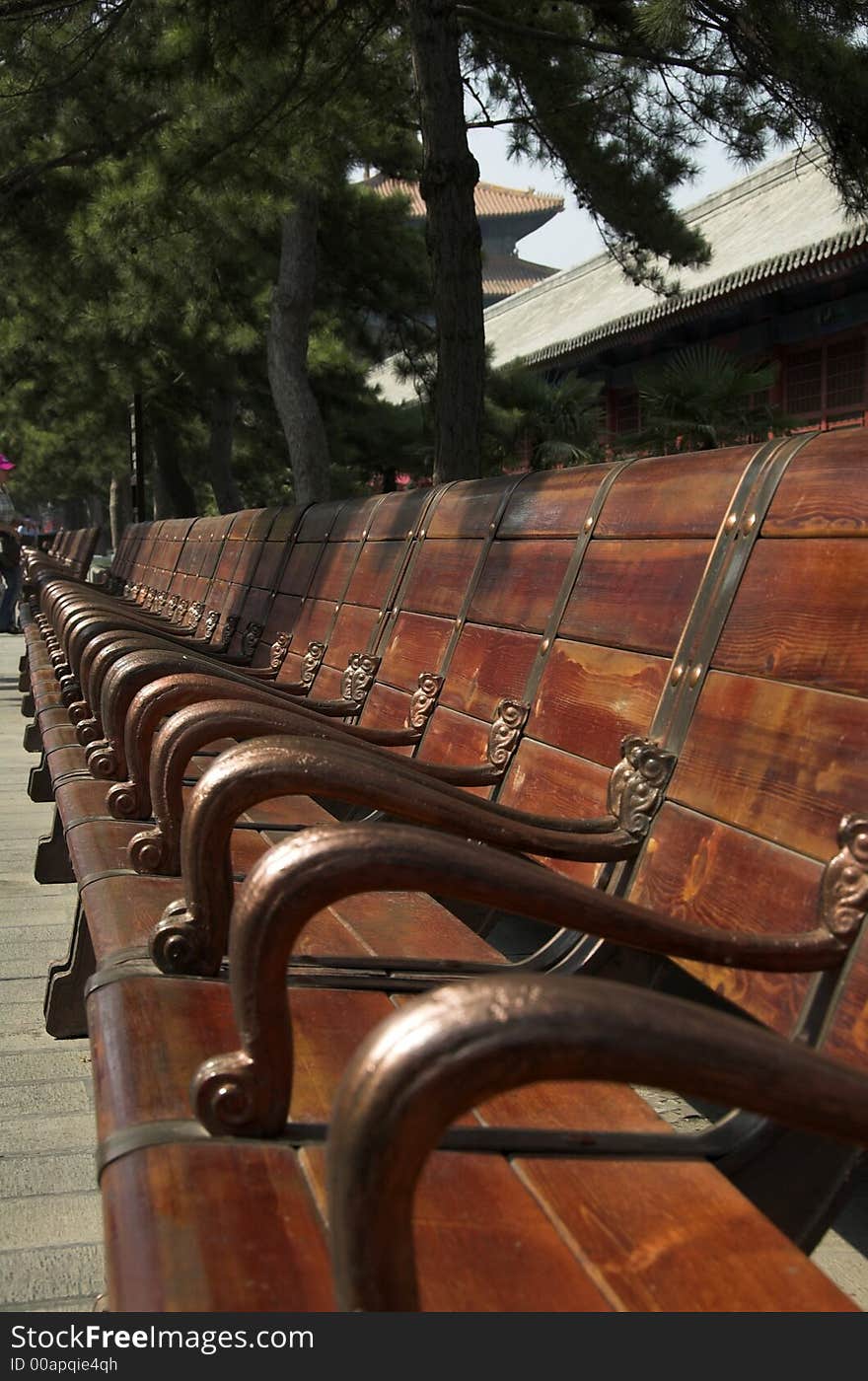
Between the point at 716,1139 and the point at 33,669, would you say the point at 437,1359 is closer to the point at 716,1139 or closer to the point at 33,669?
the point at 716,1139

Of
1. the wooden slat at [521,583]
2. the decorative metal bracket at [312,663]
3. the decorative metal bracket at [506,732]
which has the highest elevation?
the wooden slat at [521,583]

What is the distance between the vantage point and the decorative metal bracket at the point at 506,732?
2520 millimetres

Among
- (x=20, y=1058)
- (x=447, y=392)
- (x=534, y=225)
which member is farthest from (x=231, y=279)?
(x=534, y=225)

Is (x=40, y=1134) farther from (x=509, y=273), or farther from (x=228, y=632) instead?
(x=509, y=273)

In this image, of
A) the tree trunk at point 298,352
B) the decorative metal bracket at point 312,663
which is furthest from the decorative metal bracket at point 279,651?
the tree trunk at point 298,352

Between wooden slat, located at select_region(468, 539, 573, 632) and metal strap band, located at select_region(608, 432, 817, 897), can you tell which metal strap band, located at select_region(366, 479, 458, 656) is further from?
metal strap band, located at select_region(608, 432, 817, 897)

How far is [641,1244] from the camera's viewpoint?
111 centimetres

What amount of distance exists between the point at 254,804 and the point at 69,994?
1431 mm

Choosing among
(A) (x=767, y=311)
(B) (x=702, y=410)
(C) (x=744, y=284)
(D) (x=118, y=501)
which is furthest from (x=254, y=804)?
(D) (x=118, y=501)

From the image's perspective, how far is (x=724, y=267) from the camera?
48.3 feet

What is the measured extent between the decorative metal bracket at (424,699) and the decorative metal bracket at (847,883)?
155 cm

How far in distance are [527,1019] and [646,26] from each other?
632 centimetres

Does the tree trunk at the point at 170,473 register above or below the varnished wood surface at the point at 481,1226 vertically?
above

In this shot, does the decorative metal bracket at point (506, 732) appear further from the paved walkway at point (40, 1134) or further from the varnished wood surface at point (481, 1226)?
the varnished wood surface at point (481, 1226)
